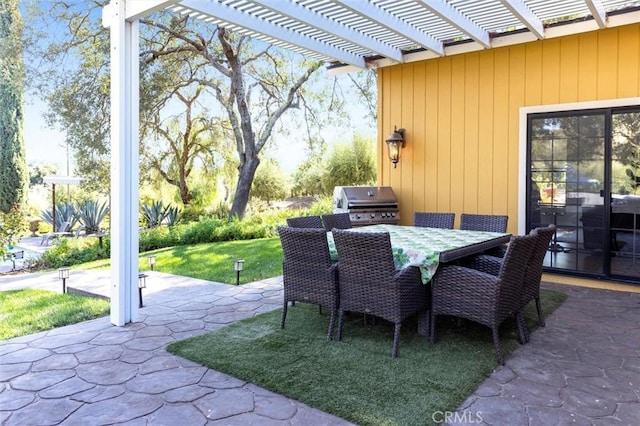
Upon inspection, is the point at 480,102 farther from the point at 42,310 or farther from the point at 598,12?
the point at 42,310

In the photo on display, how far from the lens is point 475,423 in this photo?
2.12 metres

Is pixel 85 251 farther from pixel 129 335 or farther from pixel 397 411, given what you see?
pixel 397 411

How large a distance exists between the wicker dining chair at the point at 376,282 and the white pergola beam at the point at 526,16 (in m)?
2.89

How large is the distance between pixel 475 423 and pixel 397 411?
375mm

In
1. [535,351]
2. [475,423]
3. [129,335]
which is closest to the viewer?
[475,423]

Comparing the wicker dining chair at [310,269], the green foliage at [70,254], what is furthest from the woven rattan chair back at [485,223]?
the green foliage at [70,254]

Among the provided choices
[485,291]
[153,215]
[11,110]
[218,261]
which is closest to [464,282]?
[485,291]

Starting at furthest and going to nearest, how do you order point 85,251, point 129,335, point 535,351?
point 85,251 → point 129,335 → point 535,351

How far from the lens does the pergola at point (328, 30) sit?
3553 mm

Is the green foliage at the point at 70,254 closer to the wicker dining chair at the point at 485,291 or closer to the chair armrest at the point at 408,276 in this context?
the chair armrest at the point at 408,276

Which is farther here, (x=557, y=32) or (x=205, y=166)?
(x=205, y=166)

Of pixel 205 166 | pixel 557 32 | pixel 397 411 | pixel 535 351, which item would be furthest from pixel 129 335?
pixel 205 166

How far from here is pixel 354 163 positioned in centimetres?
1271

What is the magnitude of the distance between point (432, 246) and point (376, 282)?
60 cm
